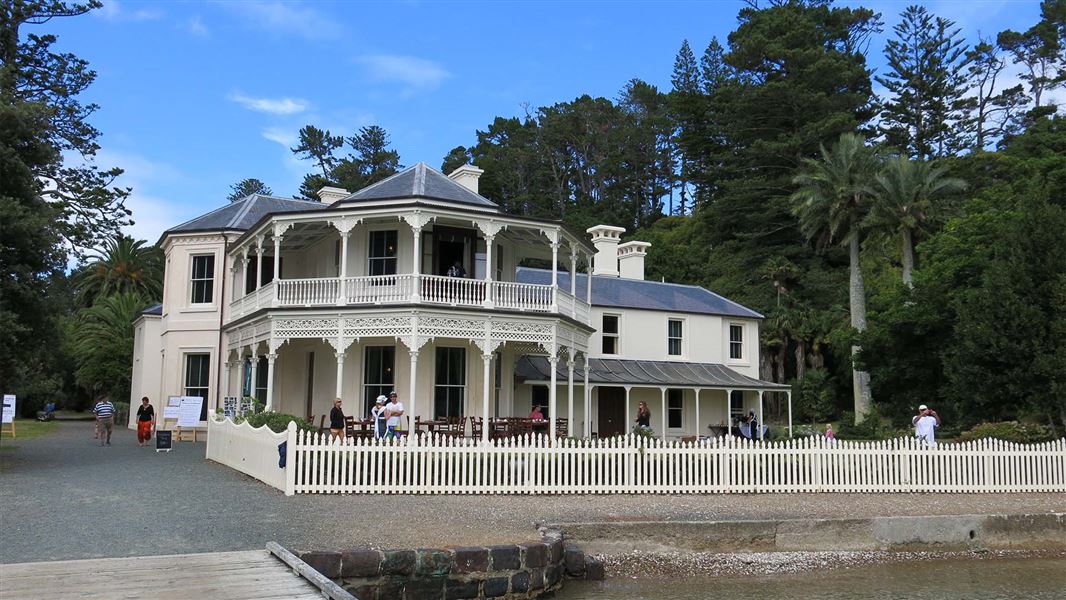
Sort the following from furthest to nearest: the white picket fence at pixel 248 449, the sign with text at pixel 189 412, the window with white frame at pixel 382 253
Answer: the sign with text at pixel 189 412, the window with white frame at pixel 382 253, the white picket fence at pixel 248 449

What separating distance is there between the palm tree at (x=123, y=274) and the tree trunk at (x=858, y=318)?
1475 inches

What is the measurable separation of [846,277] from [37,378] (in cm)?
4519

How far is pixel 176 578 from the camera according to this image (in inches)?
303

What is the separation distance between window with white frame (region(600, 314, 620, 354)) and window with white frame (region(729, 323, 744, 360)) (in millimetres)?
5256

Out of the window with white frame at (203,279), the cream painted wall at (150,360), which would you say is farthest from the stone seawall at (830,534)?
the cream painted wall at (150,360)

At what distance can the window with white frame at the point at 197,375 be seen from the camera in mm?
28969

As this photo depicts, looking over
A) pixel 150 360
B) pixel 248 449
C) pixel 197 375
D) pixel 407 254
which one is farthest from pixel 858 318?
pixel 248 449

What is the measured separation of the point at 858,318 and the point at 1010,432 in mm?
14833

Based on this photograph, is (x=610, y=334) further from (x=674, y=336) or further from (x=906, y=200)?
(x=906, y=200)

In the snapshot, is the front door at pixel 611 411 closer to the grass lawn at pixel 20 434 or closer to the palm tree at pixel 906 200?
the palm tree at pixel 906 200

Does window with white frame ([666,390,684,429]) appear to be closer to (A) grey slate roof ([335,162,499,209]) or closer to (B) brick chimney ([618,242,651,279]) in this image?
(B) brick chimney ([618,242,651,279])

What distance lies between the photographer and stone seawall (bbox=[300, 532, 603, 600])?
916 cm

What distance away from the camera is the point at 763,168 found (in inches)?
2292

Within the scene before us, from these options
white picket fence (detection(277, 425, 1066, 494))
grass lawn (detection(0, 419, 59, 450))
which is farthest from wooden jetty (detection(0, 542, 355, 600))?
grass lawn (detection(0, 419, 59, 450))
